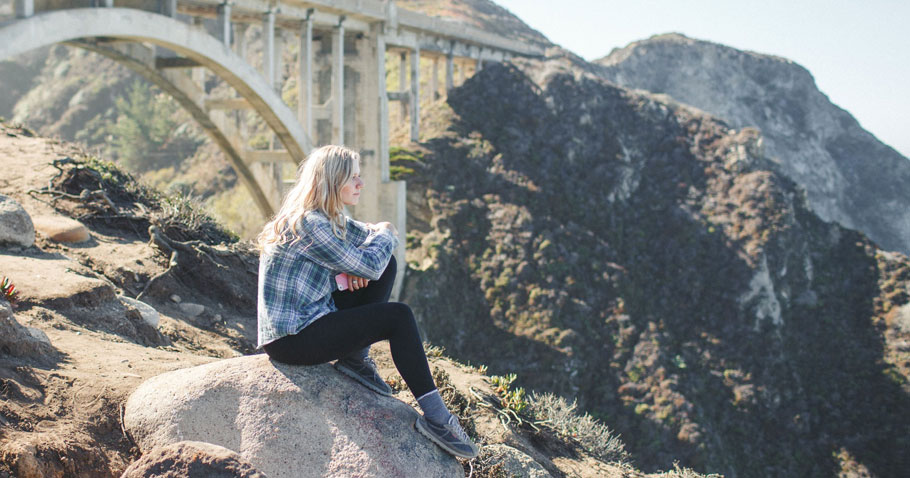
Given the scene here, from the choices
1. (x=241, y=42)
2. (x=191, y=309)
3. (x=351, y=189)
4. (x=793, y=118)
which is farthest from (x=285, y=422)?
(x=793, y=118)

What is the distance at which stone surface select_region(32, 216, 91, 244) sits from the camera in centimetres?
631

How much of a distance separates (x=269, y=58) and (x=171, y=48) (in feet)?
7.31

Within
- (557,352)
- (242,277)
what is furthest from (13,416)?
(557,352)

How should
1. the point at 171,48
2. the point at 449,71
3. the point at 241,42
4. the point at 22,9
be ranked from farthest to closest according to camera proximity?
the point at 449,71 → the point at 241,42 → the point at 171,48 → the point at 22,9

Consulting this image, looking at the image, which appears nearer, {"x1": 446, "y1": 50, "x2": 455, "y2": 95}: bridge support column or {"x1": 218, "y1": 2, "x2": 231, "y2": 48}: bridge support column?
{"x1": 218, "y1": 2, "x2": 231, "y2": 48}: bridge support column

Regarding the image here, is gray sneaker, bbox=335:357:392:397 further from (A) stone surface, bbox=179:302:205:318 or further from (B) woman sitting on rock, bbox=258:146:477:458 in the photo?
(A) stone surface, bbox=179:302:205:318

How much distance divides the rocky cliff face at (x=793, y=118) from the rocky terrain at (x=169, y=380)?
38262 mm

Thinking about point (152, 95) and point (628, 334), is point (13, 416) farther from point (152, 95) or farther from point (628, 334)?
point (152, 95)

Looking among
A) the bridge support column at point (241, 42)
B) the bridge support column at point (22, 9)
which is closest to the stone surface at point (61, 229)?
the bridge support column at point (22, 9)

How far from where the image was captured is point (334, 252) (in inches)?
131

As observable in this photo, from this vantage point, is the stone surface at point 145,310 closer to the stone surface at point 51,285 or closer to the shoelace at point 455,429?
the stone surface at point 51,285

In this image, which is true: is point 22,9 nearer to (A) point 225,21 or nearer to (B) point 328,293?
(A) point 225,21

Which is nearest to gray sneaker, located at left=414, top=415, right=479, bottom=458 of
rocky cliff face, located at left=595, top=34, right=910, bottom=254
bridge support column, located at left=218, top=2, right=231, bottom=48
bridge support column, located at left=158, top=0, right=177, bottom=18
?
bridge support column, located at left=158, top=0, right=177, bottom=18

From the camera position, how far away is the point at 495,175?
24.1 meters
